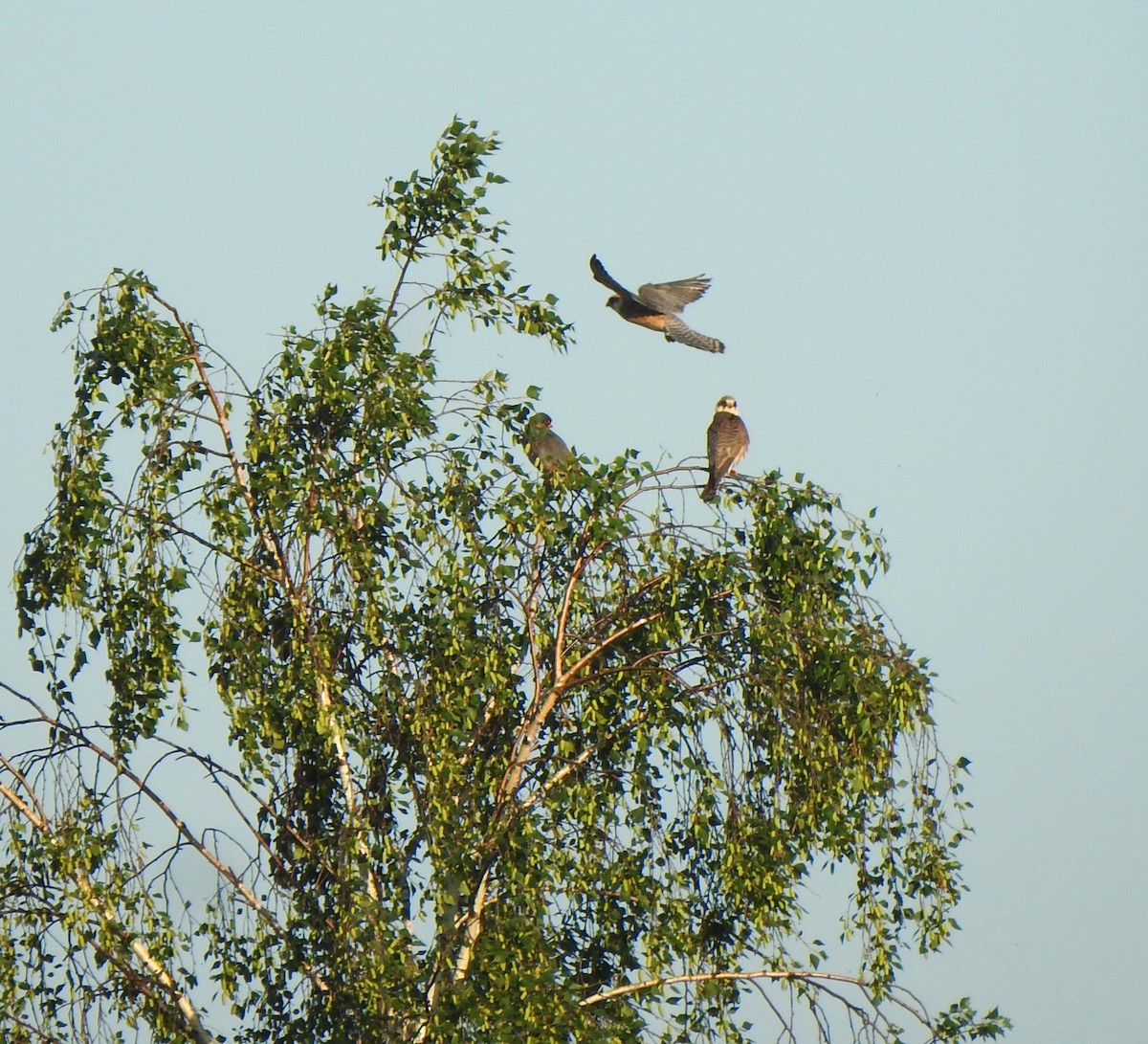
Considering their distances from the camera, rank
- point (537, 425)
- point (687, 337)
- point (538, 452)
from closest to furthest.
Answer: point (537, 425), point (538, 452), point (687, 337)

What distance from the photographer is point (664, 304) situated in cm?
1344

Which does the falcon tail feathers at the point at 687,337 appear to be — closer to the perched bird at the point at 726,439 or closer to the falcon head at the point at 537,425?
the perched bird at the point at 726,439

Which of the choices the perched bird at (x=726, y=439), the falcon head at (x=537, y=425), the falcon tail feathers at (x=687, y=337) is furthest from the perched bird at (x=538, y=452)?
the falcon tail feathers at (x=687, y=337)

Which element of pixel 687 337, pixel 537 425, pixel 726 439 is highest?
pixel 687 337

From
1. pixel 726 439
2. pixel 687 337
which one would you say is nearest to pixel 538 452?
pixel 726 439

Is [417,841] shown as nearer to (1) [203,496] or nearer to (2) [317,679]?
(2) [317,679]

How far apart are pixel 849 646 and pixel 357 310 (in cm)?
299

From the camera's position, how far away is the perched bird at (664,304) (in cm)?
1320

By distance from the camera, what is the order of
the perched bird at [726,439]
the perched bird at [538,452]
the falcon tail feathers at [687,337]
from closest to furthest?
the perched bird at [538,452] < the perched bird at [726,439] < the falcon tail feathers at [687,337]

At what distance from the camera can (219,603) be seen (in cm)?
917

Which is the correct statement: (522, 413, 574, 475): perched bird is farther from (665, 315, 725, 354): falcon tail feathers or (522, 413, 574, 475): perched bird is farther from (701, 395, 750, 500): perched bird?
(665, 315, 725, 354): falcon tail feathers

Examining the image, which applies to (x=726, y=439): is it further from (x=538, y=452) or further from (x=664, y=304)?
(x=664, y=304)

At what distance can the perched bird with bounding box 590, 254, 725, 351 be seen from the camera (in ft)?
43.3

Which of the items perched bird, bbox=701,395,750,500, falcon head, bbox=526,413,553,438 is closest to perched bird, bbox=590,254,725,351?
perched bird, bbox=701,395,750,500
